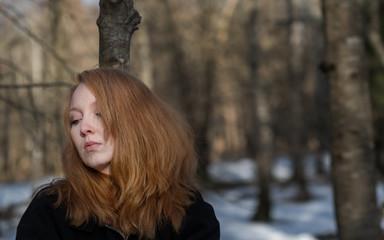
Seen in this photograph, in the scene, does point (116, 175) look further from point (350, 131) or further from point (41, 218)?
point (350, 131)

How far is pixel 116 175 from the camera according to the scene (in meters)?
1.89

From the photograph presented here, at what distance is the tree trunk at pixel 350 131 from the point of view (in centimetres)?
405

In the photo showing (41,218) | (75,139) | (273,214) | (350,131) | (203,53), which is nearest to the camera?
(41,218)

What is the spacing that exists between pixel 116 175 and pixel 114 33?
2.22 feet

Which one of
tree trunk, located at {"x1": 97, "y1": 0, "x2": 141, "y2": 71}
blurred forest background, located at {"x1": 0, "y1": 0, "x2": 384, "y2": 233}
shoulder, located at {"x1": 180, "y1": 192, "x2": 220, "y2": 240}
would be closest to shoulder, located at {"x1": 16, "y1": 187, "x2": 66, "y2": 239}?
shoulder, located at {"x1": 180, "y1": 192, "x2": 220, "y2": 240}

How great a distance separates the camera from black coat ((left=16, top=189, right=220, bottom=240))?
1774mm

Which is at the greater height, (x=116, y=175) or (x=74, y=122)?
(x=74, y=122)

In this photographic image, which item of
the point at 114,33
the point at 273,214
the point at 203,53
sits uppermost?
the point at 203,53

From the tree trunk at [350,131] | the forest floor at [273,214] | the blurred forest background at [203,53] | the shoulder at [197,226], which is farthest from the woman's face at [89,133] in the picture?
the blurred forest background at [203,53]

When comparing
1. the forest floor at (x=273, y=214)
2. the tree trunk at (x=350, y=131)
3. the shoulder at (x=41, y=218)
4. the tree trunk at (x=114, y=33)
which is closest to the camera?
the shoulder at (x=41, y=218)

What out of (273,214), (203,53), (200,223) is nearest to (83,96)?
(200,223)

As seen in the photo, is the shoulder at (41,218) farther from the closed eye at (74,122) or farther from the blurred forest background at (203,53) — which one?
the blurred forest background at (203,53)

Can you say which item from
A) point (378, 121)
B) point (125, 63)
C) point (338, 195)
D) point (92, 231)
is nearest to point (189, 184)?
point (92, 231)

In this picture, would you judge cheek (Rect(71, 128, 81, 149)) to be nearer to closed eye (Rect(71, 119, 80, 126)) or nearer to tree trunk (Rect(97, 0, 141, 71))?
closed eye (Rect(71, 119, 80, 126))
